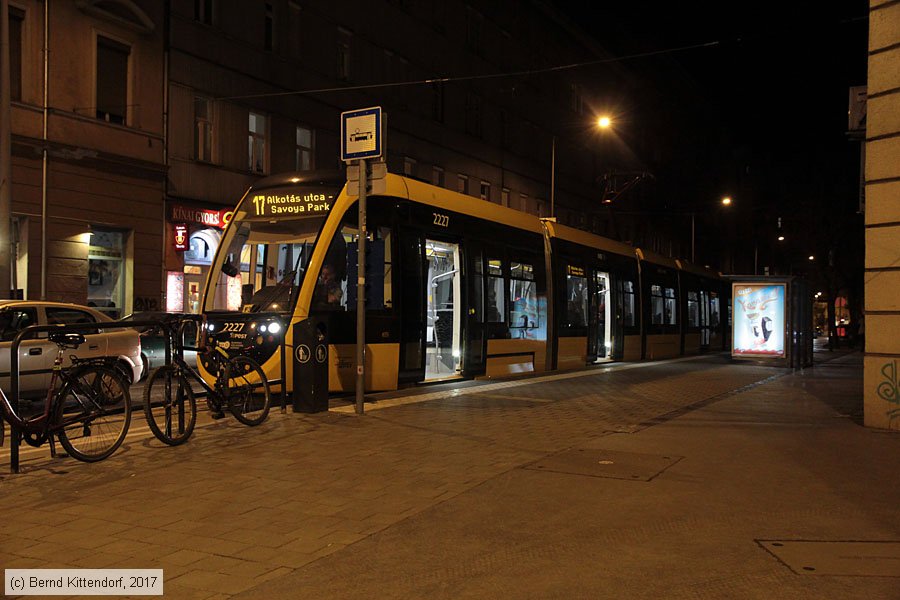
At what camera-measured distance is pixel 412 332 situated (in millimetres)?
12688

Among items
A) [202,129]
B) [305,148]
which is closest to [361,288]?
[202,129]

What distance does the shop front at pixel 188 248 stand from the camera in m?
22.5

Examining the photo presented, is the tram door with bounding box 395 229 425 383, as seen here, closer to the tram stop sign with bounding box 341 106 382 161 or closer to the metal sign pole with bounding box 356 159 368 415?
the metal sign pole with bounding box 356 159 368 415

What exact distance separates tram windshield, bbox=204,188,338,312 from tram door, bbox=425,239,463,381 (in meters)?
3.03

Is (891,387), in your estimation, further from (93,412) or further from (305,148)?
(305,148)

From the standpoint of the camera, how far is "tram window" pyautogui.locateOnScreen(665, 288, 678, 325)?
85.4 feet

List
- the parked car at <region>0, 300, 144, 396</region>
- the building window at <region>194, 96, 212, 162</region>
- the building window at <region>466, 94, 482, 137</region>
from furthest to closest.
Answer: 1. the building window at <region>466, 94, 482, 137</region>
2. the building window at <region>194, 96, 212, 162</region>
3. the parked car at <region>0, 300, 144, 396</region>

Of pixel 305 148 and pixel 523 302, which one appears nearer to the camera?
pixel 523 302

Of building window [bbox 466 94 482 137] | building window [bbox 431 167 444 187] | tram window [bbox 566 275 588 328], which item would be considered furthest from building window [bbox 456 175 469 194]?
tram window [bbox 566 275 588 328]

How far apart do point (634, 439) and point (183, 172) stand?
58.0 feet

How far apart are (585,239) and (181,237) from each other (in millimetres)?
11257

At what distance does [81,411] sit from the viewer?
724 cm

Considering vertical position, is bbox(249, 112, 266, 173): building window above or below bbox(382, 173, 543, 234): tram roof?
above

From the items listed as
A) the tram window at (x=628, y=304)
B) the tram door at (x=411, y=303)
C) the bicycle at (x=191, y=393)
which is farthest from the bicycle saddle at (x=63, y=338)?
the tram window at (x=628, y=304)
